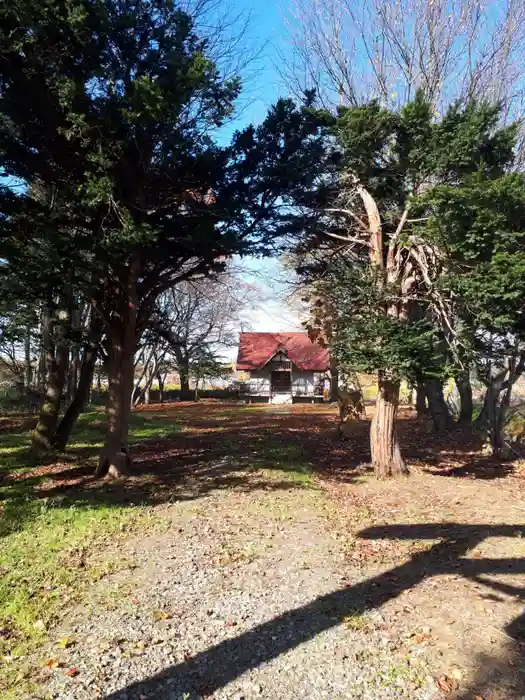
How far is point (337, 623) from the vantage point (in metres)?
4.33

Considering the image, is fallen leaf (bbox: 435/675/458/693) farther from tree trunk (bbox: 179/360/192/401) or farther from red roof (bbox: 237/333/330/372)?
tree trunk (bbox: 179/360/192/401)

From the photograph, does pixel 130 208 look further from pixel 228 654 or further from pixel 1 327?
pixel 1 327

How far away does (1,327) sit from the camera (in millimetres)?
15102

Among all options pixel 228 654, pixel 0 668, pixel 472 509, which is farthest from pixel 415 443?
pixel 0 668

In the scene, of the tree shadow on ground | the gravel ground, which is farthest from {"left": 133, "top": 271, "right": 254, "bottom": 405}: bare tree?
the gravel ground

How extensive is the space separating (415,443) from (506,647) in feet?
37.1

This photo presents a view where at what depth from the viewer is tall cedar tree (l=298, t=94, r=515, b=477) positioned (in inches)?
353

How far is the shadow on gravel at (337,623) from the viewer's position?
3.45 meters

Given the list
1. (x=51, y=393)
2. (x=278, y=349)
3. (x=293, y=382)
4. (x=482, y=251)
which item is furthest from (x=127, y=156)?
(x=293, y=382)

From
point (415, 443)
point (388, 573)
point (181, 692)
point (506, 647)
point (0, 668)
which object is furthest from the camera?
point (415, 443)

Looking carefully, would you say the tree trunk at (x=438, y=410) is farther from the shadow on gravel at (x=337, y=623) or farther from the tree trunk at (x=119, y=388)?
the tree trunk at (x=119, y=388)

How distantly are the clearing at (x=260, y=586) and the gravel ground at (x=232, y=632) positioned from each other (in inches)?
0.6

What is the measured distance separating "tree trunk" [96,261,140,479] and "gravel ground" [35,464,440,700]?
3500 mm

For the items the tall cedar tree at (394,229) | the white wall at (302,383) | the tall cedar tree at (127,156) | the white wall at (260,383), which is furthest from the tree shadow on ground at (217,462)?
the white wall at (260,383)
